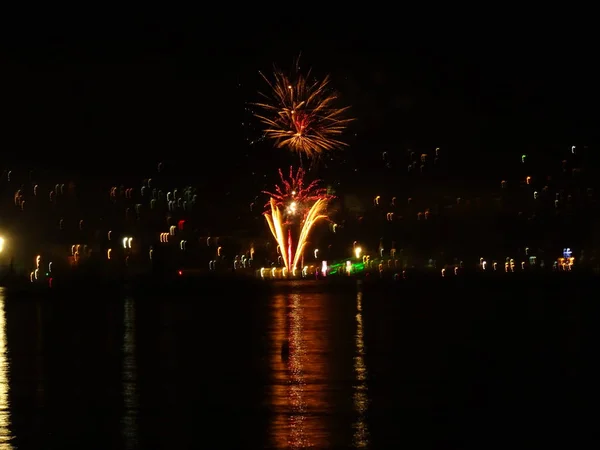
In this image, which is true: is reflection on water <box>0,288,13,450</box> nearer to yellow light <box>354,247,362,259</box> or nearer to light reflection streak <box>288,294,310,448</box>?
light reflection streak <box>288,294,310,448</box>

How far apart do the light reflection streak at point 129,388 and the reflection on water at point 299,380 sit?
4.77 feet

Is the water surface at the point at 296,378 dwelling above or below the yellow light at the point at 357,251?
below

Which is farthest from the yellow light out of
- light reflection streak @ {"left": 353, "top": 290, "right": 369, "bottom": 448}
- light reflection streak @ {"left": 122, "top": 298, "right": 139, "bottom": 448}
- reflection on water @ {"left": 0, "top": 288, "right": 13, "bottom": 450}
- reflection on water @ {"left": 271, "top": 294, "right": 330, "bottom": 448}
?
reflection on water @ {"left": 0, "top": 288, "right": 13, "bottom": 450}

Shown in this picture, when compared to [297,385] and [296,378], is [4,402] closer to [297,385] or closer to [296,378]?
[297,385]

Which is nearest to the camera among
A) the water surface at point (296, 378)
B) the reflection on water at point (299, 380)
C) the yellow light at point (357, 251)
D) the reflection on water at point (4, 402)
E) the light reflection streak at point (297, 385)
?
the reflection on water at point (4, 402)

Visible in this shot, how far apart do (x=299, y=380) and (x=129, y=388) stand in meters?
2.32

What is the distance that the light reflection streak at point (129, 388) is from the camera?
34.9 ft

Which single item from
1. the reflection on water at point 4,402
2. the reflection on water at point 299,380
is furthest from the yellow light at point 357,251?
the reflection on water at point 4,402

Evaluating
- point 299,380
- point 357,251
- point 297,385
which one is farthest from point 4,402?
point 357,251

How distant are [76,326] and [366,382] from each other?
1077 cm

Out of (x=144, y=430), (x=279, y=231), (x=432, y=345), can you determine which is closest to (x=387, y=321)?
(x=432, y=345)

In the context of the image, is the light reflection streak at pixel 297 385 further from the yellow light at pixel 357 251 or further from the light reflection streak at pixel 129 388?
the yellow light at pixel 357 251

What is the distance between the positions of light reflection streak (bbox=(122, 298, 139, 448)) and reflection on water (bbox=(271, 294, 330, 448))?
4.77 feet

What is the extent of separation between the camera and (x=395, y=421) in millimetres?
11195
